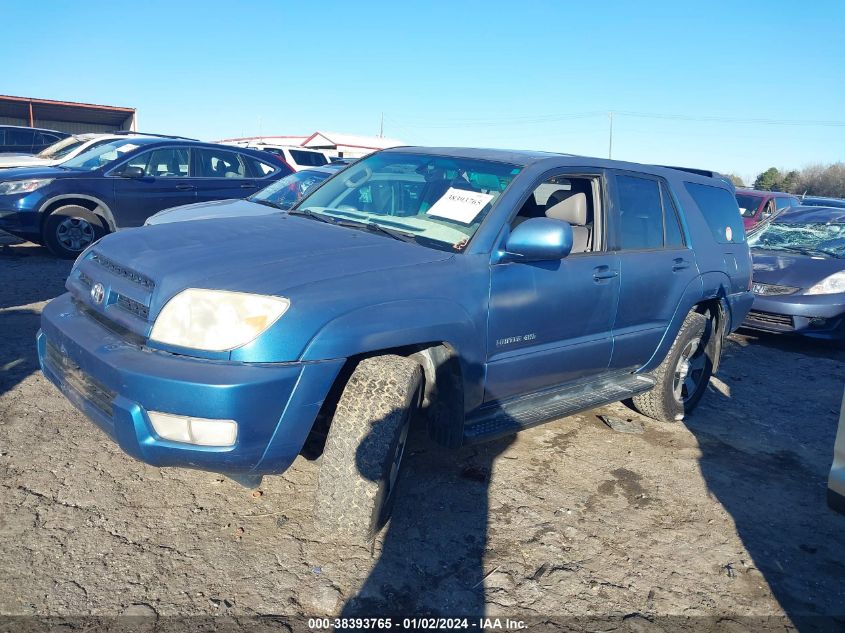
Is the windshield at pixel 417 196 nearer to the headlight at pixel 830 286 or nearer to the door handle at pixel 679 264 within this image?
the door handle at pixel 679 264

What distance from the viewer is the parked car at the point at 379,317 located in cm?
253

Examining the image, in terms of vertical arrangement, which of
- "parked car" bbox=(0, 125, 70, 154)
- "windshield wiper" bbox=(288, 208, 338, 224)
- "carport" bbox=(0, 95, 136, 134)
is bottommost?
"windshield wiper" bbox=(288, 208, 338, 224)

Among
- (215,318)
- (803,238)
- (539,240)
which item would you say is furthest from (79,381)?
(803,238)

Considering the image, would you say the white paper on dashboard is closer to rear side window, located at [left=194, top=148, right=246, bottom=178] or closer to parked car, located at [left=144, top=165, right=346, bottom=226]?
parked car, located at [left=144, top=165, right=346, bottom=226]

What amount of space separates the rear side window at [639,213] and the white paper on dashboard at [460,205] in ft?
3.58

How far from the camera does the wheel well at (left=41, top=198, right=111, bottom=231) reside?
8.17 metres

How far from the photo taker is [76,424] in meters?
3.72

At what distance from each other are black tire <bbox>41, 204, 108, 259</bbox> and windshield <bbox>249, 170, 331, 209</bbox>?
2.29 m

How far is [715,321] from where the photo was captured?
5125 millimetres

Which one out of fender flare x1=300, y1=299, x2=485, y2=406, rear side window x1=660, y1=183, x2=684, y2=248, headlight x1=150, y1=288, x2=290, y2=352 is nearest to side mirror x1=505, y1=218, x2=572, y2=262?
fender flare x1=300, y1=299, x2=485, y2=406

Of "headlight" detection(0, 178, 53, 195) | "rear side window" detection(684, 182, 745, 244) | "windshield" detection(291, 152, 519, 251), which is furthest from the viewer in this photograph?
"headlight" detection(0, 178, 53, 195)

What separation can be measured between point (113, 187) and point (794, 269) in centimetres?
844

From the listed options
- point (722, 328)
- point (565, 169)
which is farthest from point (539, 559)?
point (722, 328)

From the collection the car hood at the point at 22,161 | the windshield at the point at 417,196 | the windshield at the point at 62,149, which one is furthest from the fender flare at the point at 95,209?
the windshield at the point at 417,196
